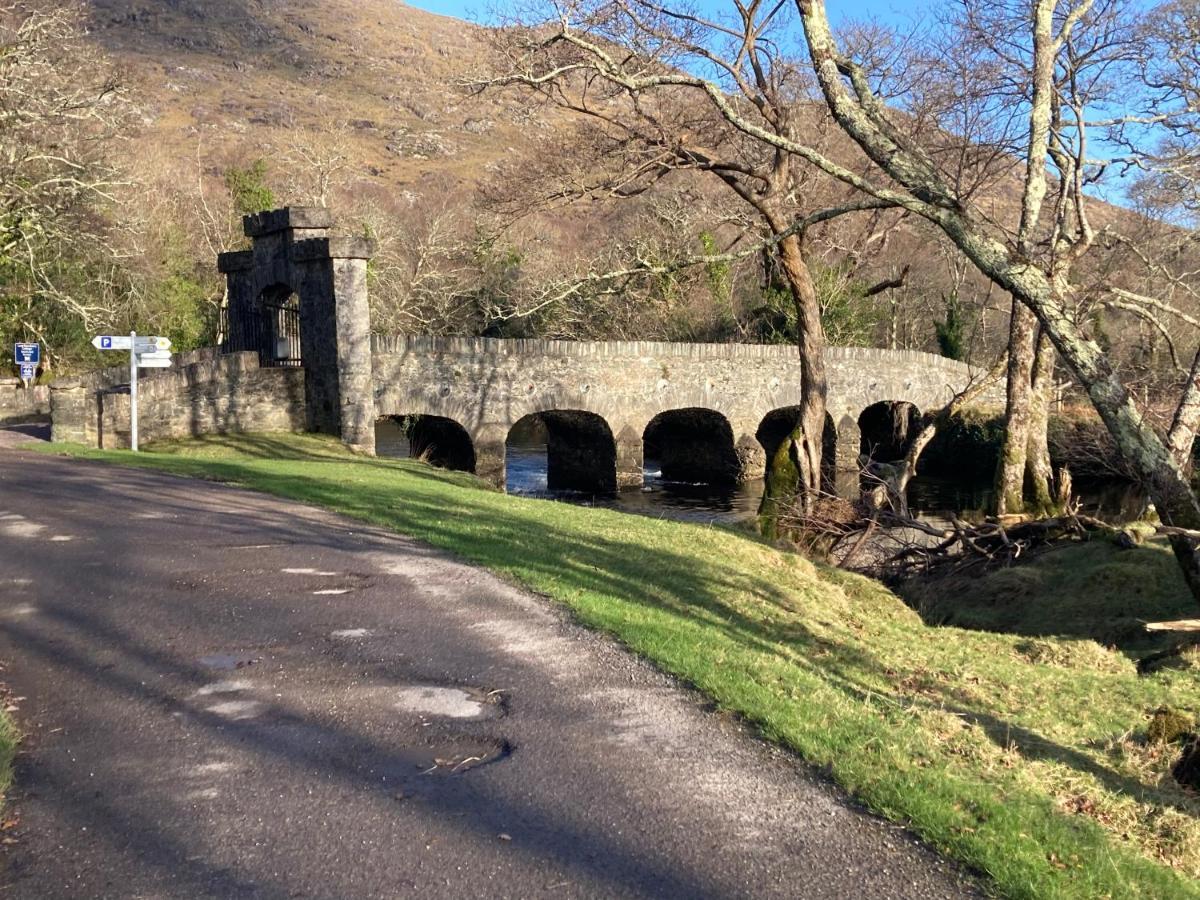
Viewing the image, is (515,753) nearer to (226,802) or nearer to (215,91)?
(226,802)

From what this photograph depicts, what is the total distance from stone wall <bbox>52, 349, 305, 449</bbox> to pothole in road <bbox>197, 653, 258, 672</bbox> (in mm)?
14651

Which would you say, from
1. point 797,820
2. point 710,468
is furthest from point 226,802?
point 710,468

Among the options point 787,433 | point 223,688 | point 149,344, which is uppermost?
point 149,344

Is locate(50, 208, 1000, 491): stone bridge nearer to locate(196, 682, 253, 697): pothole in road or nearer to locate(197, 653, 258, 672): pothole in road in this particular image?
locate(197, 653, 258, 672): pothole in road

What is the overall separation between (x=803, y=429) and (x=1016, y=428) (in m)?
3.23

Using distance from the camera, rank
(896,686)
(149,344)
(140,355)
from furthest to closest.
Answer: (140,355)
(149,344)
(896,686)

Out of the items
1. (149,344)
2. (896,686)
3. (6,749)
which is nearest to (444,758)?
(6,749)

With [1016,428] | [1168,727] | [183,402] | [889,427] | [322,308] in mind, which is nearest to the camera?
[1168,727]

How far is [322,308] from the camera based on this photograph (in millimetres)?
22984

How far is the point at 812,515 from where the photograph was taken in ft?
53.9

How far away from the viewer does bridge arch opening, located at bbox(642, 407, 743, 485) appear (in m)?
33.7

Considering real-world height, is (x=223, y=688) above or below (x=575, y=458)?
above

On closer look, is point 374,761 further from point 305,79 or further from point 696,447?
point 305,79

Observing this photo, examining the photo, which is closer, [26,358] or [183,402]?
[183,402]
